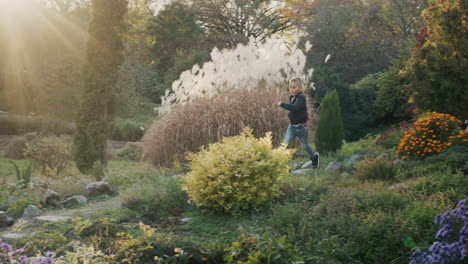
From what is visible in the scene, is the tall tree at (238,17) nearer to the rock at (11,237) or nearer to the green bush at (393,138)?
the green bush at (393,138)

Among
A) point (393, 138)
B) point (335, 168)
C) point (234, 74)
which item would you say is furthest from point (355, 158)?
point (234, 74)

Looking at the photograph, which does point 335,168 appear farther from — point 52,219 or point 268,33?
point 268,33

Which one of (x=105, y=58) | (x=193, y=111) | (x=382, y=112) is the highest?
(x=105, y=58)

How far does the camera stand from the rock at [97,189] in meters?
6.72

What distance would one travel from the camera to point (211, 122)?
904 cm

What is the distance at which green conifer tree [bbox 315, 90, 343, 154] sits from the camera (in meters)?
8.84

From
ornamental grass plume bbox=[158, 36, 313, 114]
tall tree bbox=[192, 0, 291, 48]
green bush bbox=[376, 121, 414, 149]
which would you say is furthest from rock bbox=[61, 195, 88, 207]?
tall tree bbox=[192, 0, 291, 48]

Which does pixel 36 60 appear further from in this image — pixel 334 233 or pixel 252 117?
pixel 334 233

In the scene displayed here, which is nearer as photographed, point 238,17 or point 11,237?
point 11,237

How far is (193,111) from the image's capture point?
9219 millimetres

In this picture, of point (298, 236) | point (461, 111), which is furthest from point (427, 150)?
point (298, 236)

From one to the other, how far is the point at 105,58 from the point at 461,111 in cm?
705

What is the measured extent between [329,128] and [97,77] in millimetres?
4735

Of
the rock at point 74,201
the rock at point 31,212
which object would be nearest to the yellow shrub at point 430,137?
the rock at point 74,201
